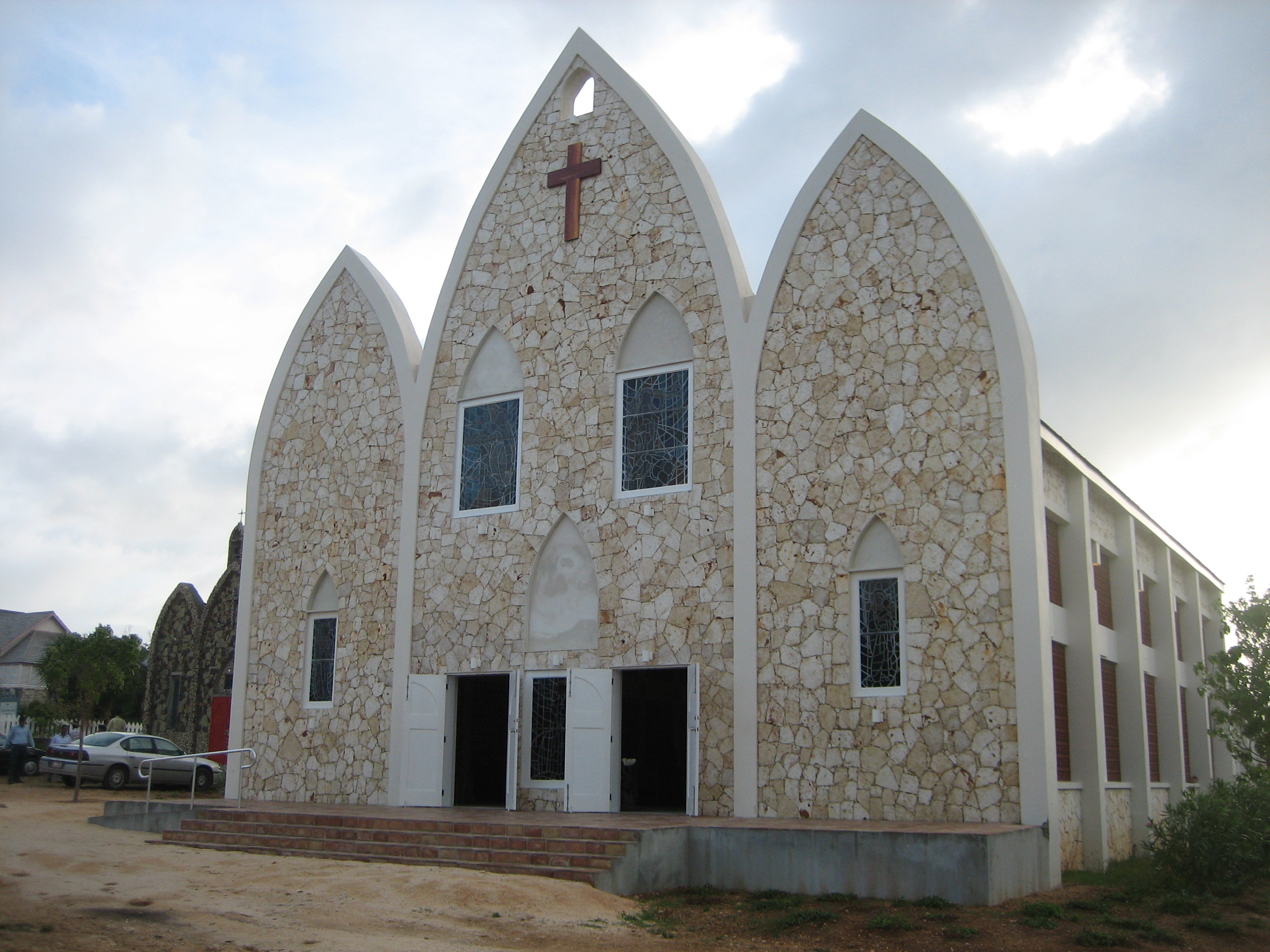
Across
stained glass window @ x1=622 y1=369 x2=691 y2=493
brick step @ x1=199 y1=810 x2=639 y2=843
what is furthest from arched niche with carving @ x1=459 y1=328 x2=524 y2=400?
brick step @ x1=199 y1=810 x2=639 y2=843

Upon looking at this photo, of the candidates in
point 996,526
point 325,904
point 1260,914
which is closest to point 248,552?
point 325,904

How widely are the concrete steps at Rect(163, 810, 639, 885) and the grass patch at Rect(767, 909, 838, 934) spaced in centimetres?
184

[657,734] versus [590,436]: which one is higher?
[590,436]

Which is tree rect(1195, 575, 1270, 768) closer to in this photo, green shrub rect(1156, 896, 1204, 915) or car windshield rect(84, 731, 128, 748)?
green shrub rect(1156, 896, 1204, 915)

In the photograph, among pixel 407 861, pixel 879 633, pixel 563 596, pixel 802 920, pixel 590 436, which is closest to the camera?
pixel 802 920

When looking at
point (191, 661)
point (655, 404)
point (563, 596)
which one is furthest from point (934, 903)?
point (191, 661)

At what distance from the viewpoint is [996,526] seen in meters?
12.9

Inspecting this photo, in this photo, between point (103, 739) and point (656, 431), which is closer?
point (656, 431)

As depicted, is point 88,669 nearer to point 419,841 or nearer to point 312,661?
point 312,661

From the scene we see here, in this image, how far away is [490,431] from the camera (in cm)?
1708

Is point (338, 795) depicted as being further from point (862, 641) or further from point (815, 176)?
point (815, 176)

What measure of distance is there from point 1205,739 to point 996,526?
1112cm

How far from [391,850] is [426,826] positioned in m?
0.56

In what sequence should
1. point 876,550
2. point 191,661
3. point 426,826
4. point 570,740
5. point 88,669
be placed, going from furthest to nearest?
point 88,669 < point 191,661 < point 570,740 < point 876,550 < point 426,826
